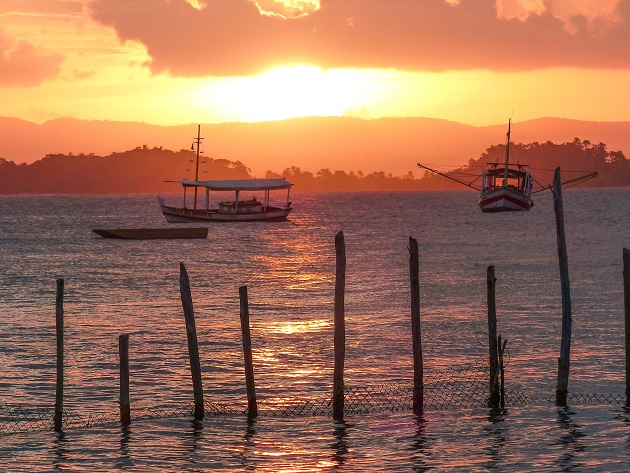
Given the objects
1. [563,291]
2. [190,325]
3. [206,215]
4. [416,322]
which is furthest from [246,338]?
[206,215]

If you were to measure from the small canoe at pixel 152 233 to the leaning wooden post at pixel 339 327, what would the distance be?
80.8 m

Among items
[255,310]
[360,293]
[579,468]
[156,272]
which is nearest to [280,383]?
[579,468]

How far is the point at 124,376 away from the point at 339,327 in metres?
4.74

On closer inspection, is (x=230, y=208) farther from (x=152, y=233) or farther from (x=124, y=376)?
(x=124, y=376)

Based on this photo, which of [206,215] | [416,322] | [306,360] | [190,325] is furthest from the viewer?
[206,215]

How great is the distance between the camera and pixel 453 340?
37781 millimetres

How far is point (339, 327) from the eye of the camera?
23.5m

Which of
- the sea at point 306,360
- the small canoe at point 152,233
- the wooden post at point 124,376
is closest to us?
the sea at point 306,360

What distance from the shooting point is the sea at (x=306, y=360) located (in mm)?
21547

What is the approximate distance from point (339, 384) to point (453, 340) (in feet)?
48.0

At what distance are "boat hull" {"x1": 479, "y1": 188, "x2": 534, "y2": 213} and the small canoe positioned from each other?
46184mm

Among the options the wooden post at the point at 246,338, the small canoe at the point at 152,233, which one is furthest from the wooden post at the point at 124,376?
the small canoe at the point at 152,233

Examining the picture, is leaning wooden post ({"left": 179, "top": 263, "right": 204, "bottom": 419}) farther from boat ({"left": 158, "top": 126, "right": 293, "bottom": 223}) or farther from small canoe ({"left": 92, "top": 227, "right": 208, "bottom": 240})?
boat ({"left": 158, "top": 126, "right": 293, "bottom": 223})

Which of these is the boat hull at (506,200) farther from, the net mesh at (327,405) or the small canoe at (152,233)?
the net mesh at (327,405)
